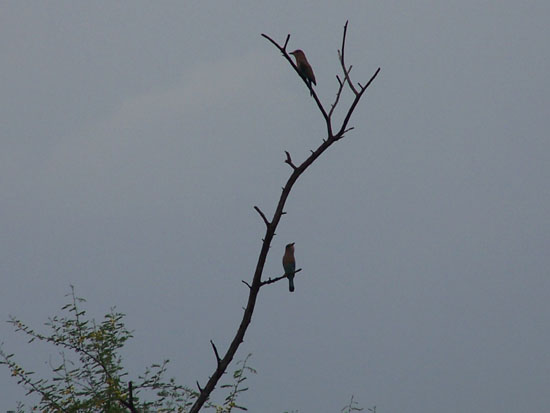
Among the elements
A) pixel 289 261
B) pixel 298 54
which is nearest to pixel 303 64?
pixel 298 54

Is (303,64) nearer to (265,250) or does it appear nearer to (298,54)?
(298,54)

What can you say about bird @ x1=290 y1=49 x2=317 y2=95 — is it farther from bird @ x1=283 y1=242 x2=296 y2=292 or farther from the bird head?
bird @ x1=283 y1=242 x2=296 y2=292

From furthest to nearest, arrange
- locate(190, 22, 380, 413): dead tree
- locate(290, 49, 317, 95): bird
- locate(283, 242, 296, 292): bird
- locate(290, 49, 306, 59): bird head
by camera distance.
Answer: locate(283, 242, 296, 292): bird < locate(290, 49, 306, 59): bird head < locate(290, 49, 317, 95): bird < locate(190, 22, 380, 413): dead tree

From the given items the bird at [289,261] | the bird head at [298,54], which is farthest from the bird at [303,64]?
the bird at [289,261]

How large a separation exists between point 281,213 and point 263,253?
0.23 metres

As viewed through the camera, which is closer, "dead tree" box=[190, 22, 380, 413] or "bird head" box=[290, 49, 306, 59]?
"dead tree" box=[190, 22, 380, 413]

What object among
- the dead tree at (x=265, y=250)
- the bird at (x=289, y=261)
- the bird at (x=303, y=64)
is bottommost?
the dead tree at (x=265, y=250)

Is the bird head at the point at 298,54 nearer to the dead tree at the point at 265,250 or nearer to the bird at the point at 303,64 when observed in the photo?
the bird at the point at 303,64

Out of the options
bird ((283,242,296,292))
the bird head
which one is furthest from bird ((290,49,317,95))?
bird ((283,242,296,292))

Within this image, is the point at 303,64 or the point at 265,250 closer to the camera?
the point at 265,250

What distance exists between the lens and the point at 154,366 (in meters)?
8.59

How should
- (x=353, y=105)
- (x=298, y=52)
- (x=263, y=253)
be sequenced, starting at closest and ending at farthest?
(x=263, y=253)
(x=353, y=105)
(x=298, y=52)

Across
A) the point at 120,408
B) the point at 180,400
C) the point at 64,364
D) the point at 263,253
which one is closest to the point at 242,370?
the point at 180,400

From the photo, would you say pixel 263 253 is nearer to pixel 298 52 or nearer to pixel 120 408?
pixel 298 52
